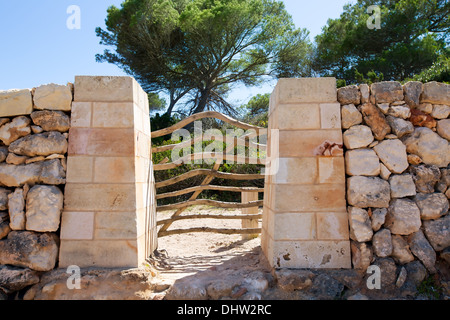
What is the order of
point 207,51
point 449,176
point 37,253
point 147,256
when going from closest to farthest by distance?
point 37,253 < point 449,176 < point 147,256 < point 207,51

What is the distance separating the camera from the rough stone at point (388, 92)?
3.06m

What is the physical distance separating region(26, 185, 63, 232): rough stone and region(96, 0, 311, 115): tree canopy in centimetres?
993

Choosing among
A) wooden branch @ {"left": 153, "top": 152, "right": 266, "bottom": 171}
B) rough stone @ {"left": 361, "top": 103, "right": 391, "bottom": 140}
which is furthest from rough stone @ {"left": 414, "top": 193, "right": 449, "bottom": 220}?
wooden branch @ {"left": 153, "top": 152, "right": 266, "bottom": 171}

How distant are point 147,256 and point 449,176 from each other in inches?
125

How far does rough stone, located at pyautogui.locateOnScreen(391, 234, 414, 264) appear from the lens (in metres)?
2.85

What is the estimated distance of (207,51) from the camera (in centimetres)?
1283

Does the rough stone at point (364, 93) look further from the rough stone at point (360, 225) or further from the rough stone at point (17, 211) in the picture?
the rough stone at point (17, 211)

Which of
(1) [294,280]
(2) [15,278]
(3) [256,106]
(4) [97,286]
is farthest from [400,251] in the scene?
(3) [256,106]

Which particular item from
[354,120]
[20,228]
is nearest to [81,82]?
[20,228]

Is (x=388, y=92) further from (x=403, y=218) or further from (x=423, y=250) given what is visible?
(x=423, y=250)

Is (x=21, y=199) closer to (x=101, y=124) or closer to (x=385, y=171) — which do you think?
(x=101, y=124)

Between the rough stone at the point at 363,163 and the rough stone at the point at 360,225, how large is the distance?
0.36 meters

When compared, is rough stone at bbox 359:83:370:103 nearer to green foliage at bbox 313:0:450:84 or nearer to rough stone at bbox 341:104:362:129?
rough stone at bbox 341:104:362:129

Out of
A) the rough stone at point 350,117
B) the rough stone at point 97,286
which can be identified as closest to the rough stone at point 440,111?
the rough stone at point 350,117
